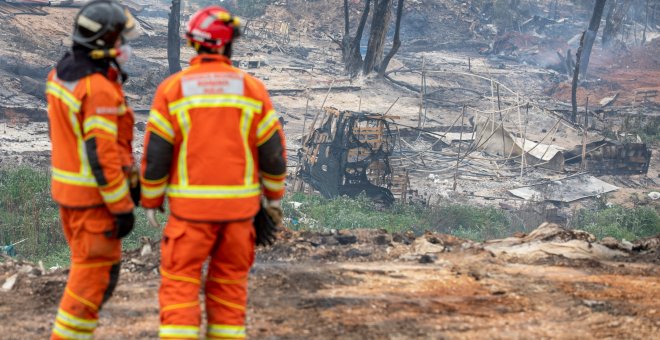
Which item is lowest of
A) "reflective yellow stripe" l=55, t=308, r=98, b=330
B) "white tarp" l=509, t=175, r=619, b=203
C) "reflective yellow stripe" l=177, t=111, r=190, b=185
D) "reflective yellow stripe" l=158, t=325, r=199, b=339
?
"white tarp" l=509, t=175, r=619, b=203

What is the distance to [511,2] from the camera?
4400 centimetres

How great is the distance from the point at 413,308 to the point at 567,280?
1509 mm

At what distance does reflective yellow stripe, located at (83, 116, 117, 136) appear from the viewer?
12.6 ft

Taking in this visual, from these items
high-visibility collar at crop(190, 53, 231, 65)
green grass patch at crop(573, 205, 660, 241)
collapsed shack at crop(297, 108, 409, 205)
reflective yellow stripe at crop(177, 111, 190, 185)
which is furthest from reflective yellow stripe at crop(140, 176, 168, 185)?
collapsed shack at crop(297, 108, 409, 205)

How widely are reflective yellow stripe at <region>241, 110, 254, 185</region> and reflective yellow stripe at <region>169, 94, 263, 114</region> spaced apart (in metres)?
0.04

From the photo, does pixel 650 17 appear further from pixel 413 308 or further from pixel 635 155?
pixel 413 308

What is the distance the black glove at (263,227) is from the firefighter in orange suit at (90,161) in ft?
2.30

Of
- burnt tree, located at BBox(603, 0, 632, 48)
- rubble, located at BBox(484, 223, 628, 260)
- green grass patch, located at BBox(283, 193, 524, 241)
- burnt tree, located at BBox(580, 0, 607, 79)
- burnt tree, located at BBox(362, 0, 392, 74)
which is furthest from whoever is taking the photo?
burnt tree, located at BBox(603, 0, 632, 48)

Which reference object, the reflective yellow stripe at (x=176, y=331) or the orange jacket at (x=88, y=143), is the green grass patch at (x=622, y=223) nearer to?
the reflective yellow stripe at (x=176, y=331)

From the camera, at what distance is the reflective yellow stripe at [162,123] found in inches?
152

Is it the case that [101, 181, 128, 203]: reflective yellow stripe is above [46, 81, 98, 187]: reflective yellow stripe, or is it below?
below

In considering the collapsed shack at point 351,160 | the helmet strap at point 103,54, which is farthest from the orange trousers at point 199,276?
the collapsed shack at point 351,160

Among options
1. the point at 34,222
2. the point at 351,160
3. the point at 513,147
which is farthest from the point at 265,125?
the point at 513,147

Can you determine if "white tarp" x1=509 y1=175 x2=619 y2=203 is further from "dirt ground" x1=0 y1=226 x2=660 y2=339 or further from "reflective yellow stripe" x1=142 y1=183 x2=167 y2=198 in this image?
"reflective yellow stripe" x1=142 y1=183 x2=167 y2=198
